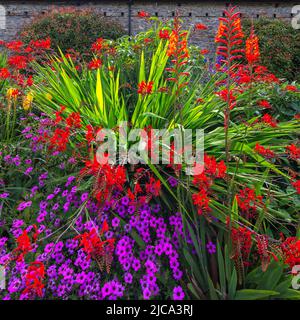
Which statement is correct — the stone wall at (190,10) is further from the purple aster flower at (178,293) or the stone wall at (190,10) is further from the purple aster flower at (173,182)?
the purple aster flower at (178,293)

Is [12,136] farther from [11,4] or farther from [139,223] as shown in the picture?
[11,4]

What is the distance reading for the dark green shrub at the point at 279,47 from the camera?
803 cm

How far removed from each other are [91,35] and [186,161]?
809 cm

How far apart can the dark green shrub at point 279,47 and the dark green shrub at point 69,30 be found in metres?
3.86

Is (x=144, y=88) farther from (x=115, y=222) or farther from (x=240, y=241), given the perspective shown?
(x=240, y=241)

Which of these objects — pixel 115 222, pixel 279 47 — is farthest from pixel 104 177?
pixel 279 47

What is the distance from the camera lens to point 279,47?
826 cm

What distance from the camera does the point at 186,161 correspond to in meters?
1.64

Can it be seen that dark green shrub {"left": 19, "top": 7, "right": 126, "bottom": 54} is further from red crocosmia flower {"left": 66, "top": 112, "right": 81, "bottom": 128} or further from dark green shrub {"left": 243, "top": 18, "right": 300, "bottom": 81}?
red crocosmia flower {"left": 66, "top": 112, "right": 81, "bottom": 128}

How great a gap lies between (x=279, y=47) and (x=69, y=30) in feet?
16.6

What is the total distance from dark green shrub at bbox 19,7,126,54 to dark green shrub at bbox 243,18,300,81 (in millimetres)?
3864

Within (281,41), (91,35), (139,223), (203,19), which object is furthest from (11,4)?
(139,223)
